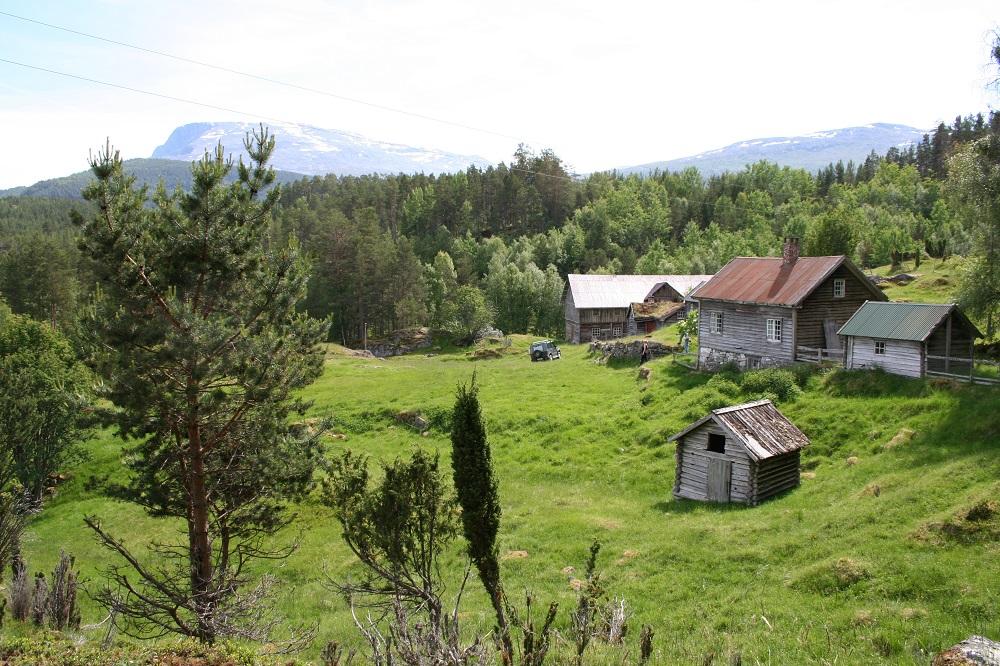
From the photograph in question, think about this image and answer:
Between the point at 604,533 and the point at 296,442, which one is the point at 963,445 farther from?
the point at 296,442

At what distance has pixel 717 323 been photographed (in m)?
41.0

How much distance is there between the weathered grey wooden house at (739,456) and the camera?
22.5 metres

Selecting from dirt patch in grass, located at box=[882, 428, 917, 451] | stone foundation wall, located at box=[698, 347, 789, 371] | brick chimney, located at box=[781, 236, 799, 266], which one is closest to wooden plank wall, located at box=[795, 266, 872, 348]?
stone foundation wall, located at box=[698, 347, 789, 371]

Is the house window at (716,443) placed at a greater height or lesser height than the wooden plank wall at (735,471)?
greater

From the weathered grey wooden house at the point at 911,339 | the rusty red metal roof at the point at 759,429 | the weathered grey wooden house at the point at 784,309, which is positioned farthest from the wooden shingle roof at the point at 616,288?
the rusty red metal roof at the point at 759,429

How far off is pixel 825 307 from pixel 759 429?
16850 mm

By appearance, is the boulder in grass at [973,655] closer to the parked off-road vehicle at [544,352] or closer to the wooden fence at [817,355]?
the wooden fence at [817,355]

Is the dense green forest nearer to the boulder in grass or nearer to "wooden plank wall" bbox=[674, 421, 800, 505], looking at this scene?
"wooden plank wall" bbox=[674, 421, 800, 505]

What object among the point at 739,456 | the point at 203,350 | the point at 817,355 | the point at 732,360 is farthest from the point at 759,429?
the point at 203,350

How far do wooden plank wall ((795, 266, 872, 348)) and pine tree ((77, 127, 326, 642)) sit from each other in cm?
2990

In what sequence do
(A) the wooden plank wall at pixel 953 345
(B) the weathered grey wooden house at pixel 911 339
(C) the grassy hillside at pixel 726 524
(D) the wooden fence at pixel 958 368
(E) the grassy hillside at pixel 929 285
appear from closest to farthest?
(C) the grassy hillside at pixel 726 524, (D) the wooden fence at pixel 958 368, (B) the weathered grey wooden house at pixel 911 339, (A) the wooden plank wall at pixel 953 345, (E) the grassy hillside at pixel 929 285

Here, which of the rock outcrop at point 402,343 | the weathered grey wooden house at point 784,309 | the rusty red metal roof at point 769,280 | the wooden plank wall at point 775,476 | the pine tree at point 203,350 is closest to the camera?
the pine tree at point 203,350

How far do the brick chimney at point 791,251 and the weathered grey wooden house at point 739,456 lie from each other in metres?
17.7

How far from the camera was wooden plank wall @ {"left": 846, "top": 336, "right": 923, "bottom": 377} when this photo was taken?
2830cm
